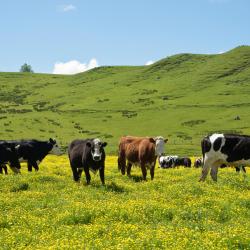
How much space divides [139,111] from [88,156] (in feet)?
417

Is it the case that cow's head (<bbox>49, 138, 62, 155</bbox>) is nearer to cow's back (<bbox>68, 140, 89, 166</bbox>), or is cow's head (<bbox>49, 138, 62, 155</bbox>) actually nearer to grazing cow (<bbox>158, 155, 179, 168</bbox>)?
grazing cow (<bbox>158, 155, 179, 168</bbox>)

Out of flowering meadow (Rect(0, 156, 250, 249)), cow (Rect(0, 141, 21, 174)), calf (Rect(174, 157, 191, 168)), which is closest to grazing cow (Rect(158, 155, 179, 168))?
calf (Rect(174, 157, 191, 168))

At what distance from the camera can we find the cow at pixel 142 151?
2598 cm

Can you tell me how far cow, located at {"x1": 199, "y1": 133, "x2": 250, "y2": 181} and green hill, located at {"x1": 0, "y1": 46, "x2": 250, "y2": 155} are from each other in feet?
186

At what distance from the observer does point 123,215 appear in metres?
14.4

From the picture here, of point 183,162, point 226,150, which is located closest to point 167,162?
point 183,162

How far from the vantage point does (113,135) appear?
118 metres

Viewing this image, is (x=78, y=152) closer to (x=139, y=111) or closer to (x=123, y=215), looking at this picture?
(x=123, y=215)

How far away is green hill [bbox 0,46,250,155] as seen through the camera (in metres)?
118

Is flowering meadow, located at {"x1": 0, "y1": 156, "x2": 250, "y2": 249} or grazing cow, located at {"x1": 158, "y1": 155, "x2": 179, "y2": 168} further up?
flowering meadow, located at {"x1": 0, "y1": 156, "x2": 250, "y2": 249}

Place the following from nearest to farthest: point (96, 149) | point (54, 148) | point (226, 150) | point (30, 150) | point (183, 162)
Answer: point (96, 149) < point (226, 150) < point (30, 150) < point (54, 148) < point (183, 162)

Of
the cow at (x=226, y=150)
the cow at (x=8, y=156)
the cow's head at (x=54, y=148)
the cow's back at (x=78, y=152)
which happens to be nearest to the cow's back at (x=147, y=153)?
the cow at (x=226, y=150)

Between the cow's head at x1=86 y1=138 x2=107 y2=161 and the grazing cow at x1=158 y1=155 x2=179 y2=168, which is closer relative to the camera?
the cow's head at x1=86 y1=138 x2=107 y2=161

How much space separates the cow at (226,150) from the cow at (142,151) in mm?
3505
